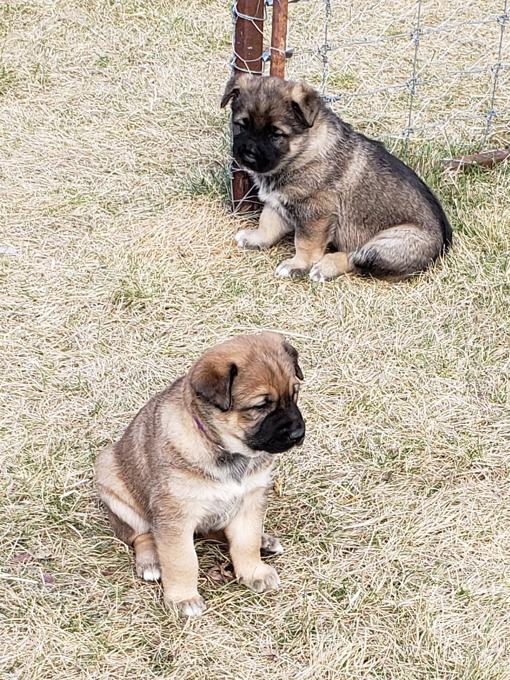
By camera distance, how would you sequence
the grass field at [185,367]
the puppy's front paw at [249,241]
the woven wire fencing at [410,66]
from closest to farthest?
the grass field at [185,367], the puppy's front paw at [249,241], the woven wire fencing at [410,66]

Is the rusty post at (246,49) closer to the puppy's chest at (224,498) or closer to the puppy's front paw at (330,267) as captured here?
the puppy's front paw at (330,267)

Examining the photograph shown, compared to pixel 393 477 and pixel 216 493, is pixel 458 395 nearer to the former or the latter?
pixel 393 477

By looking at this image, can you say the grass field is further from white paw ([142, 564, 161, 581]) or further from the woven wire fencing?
the woven wire fencing

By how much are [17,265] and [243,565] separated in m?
3.19

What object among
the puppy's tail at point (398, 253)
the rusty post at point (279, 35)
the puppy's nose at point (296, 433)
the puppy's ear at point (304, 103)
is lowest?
the puppy's tail at point (398, 253)

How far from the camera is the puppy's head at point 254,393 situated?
12.6 feet

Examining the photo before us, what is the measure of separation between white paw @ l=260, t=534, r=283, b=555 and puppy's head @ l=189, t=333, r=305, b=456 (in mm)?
767

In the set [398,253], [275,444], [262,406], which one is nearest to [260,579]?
[275,444]

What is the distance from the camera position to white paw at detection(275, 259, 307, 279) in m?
6.72

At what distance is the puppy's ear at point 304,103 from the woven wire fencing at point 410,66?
1.30 m

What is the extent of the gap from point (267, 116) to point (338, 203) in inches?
31.1

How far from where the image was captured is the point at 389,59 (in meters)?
9.81

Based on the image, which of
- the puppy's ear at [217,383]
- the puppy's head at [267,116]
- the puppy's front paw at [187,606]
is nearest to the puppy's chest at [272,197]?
the puppy's head at [267,116]

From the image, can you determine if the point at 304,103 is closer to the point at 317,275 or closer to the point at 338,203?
the point at 338,203
